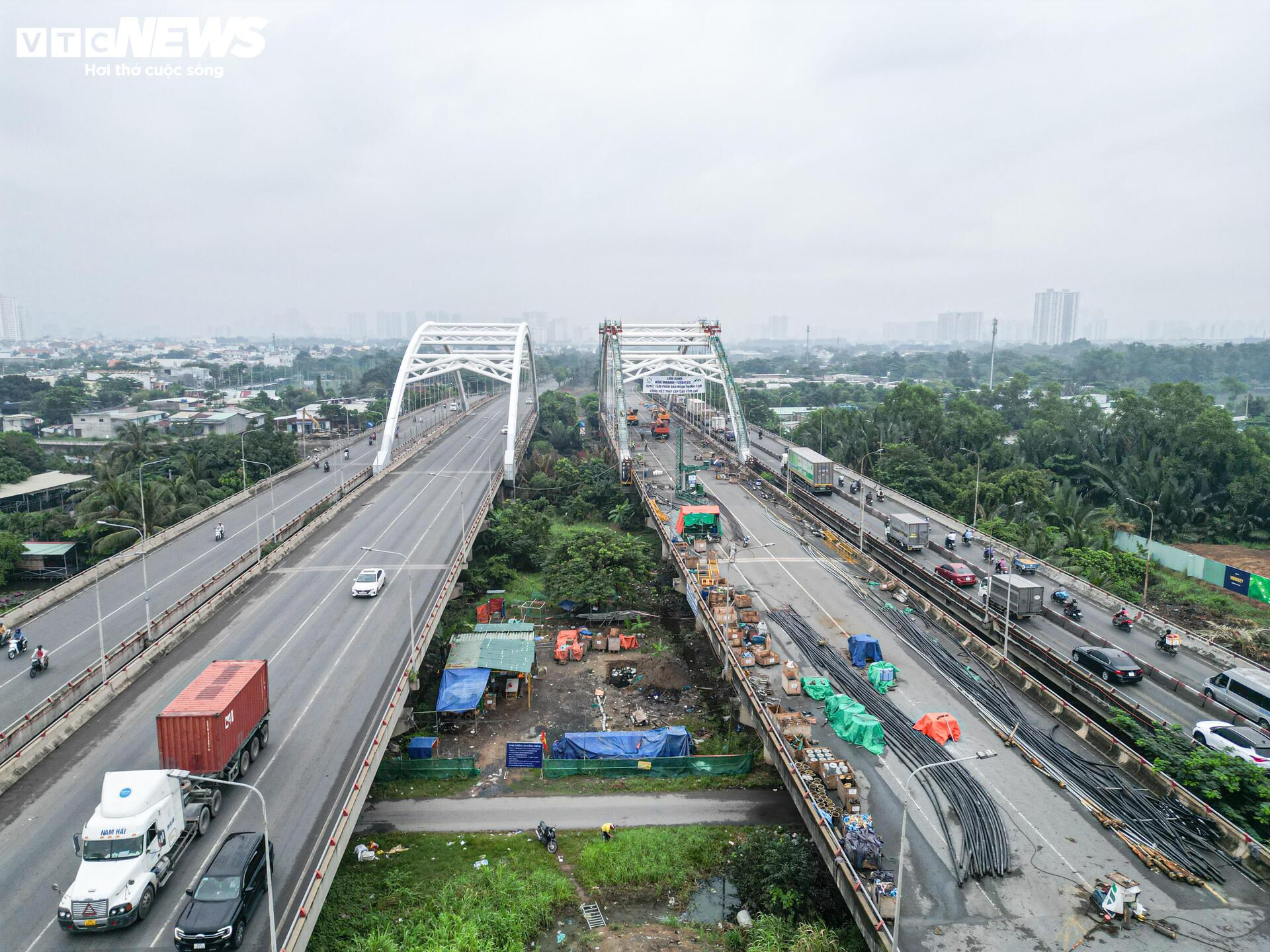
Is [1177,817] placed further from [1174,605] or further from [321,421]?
[321,421]

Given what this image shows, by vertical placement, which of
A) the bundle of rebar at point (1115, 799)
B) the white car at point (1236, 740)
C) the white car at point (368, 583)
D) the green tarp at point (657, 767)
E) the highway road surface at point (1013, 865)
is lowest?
the green tarp at point (657, 767)

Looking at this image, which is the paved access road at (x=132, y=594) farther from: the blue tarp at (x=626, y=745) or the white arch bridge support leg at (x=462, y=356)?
the white arch bridge support leg at (x=462, y=356)

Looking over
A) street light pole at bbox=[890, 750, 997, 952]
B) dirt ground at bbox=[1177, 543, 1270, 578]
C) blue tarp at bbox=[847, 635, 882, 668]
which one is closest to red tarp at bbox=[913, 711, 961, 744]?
street light pole at bbox=[890, 750, 997, 952]

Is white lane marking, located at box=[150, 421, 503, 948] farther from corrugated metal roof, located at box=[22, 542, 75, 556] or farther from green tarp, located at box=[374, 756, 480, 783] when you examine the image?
corrugated metal roof, located at box=[22, 542, 75, 556]

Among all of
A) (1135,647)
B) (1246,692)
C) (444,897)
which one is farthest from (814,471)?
(444,897)

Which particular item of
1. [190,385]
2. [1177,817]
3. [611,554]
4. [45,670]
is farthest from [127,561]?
[190,385]

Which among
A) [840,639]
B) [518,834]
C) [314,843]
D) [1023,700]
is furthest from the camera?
[840,639]

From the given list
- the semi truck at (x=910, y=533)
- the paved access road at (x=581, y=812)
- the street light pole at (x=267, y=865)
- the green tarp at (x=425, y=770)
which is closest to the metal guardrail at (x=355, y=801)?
the street light pole at (x=267, y=865)
